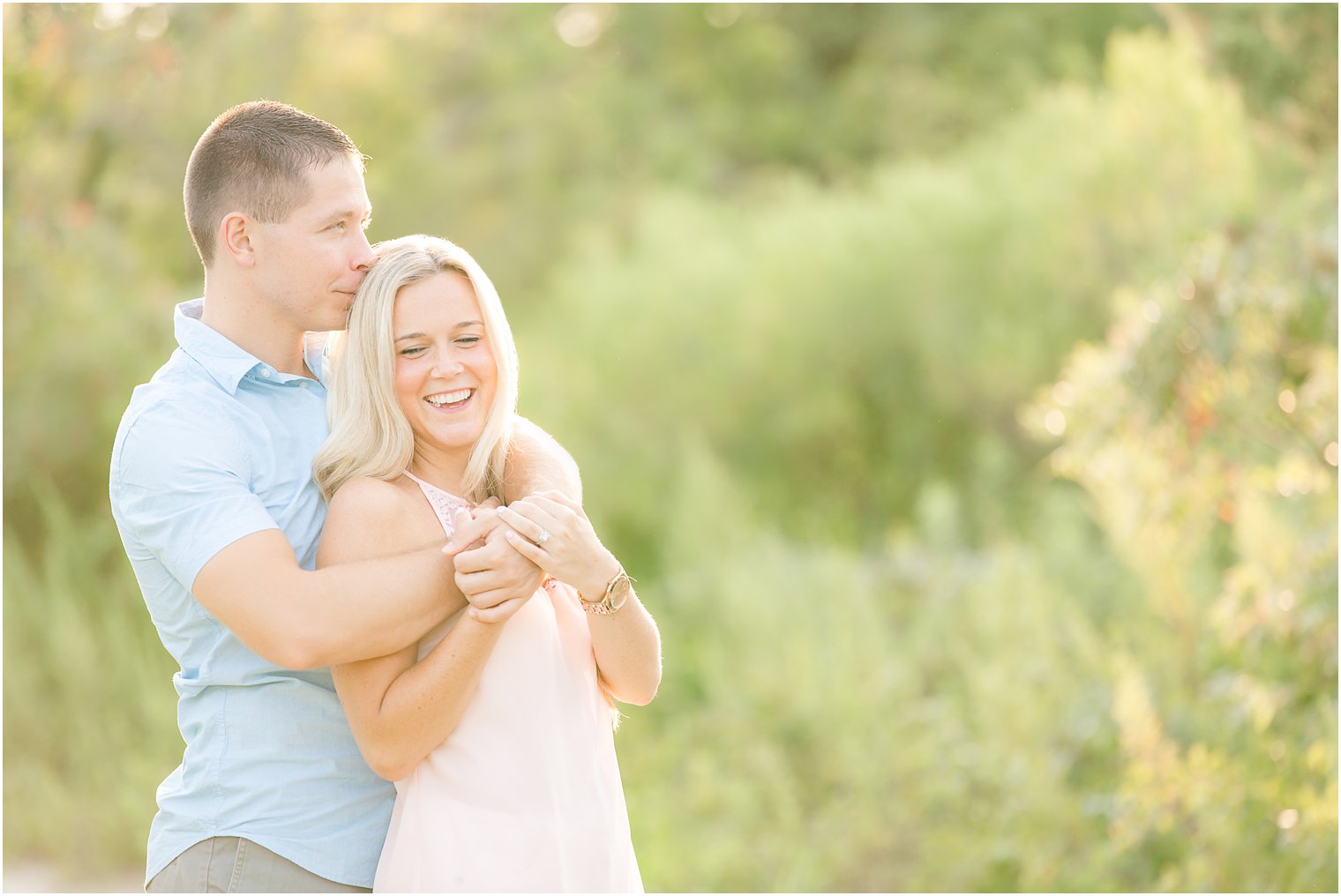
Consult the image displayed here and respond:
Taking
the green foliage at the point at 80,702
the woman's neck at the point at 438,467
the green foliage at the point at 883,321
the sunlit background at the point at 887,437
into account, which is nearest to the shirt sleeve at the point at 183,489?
the woman's neck at the point at 438,467

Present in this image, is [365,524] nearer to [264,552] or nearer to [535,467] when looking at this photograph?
[264,552]

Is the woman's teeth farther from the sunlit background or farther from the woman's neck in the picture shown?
the sunlit background

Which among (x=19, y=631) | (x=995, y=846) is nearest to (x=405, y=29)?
(x=19, y=631)

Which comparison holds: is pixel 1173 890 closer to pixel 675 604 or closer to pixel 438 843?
pixel 675 604

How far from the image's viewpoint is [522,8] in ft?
40.2

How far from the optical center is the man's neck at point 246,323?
200cm

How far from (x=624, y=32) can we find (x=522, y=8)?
0.94 m

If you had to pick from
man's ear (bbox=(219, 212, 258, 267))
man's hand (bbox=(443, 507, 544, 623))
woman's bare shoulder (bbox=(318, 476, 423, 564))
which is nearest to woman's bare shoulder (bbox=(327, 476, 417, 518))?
woman's bare shoulder (bbox=(318, 476, 423, 564))

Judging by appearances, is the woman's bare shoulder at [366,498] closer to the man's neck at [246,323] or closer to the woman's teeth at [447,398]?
the woman's teeth at [447,398]

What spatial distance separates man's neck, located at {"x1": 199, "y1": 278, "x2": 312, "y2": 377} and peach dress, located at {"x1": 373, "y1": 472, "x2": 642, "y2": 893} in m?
0.34

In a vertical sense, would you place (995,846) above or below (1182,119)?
below

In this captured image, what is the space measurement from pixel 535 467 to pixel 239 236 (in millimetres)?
547

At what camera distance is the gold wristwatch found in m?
1.89

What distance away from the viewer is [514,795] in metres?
1.87
